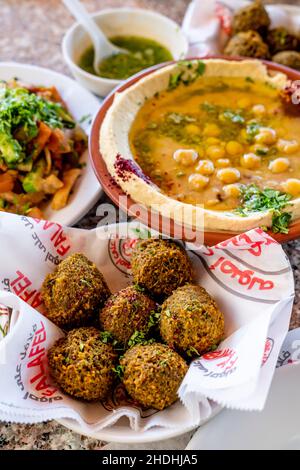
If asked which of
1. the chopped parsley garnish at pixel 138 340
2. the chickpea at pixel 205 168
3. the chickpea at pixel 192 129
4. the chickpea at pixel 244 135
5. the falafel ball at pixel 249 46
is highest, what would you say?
the falafel ball at pixel 249 46

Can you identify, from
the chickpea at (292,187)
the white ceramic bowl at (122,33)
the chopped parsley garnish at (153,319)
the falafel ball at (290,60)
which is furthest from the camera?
the white ceramic bowl at (122,33)

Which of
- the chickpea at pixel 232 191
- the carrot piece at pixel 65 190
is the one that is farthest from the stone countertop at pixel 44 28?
the chickpea at pixel 232 191

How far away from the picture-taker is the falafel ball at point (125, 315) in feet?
5.99

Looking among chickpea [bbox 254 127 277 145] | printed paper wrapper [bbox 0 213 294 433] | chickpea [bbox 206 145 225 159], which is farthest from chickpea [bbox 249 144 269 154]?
printed paper wrapper [bbox 0 213 294 433]

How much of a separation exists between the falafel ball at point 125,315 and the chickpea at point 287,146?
1045mm

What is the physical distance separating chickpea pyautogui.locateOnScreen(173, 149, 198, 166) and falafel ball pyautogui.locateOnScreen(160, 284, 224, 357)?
0.78 meters

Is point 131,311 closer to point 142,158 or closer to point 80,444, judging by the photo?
point 80,444

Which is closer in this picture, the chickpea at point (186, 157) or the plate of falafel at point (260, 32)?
the chickpea at point (186, 157)

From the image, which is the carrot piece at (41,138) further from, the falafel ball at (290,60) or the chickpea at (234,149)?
the falafel ball at (290,60)

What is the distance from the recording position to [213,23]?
10.5 feet

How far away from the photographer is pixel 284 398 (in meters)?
1.79

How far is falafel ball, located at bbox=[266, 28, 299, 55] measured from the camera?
10.2 feet

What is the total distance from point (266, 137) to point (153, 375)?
133 centimetres

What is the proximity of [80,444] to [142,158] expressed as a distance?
1.22 metres
